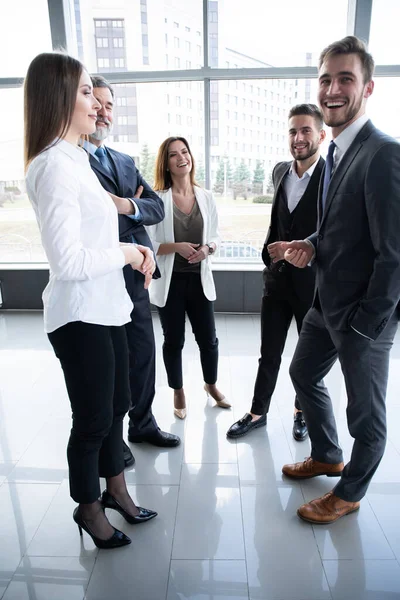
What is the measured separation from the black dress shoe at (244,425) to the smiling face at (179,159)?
1.51 metres

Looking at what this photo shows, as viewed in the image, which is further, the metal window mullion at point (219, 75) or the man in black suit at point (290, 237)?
the metal window mullion at point (219, 75)

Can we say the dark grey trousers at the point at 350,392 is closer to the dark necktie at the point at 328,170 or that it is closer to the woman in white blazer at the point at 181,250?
the dark necktie at the point at 328,170

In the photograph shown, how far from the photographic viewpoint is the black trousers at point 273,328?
2373mm

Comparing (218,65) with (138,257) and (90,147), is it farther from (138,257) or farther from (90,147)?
(138,257)

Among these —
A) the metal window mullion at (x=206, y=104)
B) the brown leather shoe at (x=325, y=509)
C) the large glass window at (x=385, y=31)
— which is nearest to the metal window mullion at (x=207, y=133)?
the metal window mullion at (x=206, y=104)

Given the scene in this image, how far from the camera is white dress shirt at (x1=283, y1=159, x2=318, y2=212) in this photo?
2273 millimetres

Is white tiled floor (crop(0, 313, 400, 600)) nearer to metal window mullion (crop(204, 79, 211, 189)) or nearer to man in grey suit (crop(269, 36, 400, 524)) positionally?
man in grey suit (crop(269, 36, 400, 524))

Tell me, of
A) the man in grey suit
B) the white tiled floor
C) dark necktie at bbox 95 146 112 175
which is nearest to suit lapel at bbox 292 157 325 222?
the man in grey suit

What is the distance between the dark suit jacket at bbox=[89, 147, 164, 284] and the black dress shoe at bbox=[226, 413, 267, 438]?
116 centimetres

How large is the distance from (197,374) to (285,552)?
179 centimetres

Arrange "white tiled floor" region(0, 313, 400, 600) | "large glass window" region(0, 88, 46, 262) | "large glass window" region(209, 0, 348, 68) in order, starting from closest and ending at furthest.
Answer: "white tiled floor" region(0, 313, 400, 600) < "large glass window" region(209, 0, 348, 68) < "large glass window" region(0, 88, 46, 262)

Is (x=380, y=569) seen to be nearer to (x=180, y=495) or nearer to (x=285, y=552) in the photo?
(x=285, y=552)

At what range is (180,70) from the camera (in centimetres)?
453

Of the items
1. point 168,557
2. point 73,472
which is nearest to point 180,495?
point 168,557
